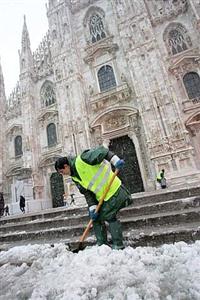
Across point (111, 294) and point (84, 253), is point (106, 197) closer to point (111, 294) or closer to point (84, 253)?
point (84, 253)

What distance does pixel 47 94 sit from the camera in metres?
17.0

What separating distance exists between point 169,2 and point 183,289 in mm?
17550

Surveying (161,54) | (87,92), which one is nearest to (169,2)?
(161,54)

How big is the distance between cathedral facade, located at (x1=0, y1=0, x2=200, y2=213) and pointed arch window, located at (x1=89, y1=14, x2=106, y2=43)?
0.09 meters

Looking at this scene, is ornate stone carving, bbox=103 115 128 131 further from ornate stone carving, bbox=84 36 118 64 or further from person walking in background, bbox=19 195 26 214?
person walking in background, bbox=19 195 26 214

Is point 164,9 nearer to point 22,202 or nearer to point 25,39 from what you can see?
point 25,39

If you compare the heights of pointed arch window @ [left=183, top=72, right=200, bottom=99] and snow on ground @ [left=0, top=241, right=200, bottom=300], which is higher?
pointed arch window @ [left=183, top=72, right=200, bottom=99]

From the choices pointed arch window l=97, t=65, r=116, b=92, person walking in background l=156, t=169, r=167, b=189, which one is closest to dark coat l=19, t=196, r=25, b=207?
person walking in background l=156, t=169, r=167, b=189

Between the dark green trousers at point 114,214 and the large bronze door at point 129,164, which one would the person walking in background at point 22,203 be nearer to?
the large bronze door at point 129,164

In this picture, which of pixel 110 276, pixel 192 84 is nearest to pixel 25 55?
pixel 192 84

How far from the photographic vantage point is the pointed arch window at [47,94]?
16.8 metres

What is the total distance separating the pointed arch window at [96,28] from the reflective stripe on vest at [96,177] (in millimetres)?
15237

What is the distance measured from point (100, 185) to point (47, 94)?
15.9 metres

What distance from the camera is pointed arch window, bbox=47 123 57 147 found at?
15658mm
